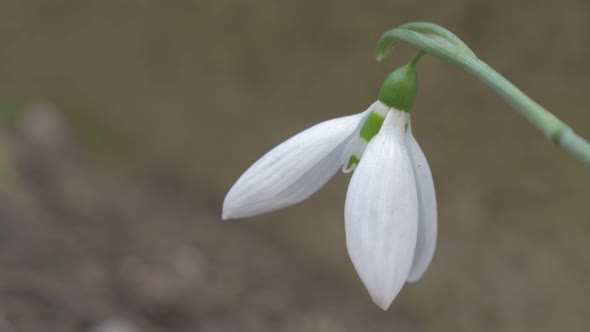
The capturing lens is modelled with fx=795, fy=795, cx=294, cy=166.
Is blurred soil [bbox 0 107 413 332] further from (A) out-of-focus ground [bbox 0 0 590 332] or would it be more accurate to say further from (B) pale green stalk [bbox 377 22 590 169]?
(B) pale green stalk [bbox 377 22 590 169]

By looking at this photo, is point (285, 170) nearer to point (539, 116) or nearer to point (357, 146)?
point (357, 146)

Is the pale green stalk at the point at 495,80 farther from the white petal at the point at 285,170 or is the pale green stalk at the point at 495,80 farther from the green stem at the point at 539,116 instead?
the white petal at the point at 285,170

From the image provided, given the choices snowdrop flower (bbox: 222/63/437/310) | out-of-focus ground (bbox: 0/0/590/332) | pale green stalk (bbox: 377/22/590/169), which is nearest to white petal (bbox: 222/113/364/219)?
snowdrop flower (bbox: 222/63/437/310)

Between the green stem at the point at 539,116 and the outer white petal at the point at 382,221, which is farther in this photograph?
the outer white petal at the point at 382,221

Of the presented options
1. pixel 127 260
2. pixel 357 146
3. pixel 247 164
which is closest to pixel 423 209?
pixel 357 146

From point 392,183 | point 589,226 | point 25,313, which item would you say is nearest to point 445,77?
point 589,226

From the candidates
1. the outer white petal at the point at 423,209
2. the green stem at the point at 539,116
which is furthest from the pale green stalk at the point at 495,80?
the outer white petal at the point at 423,209
